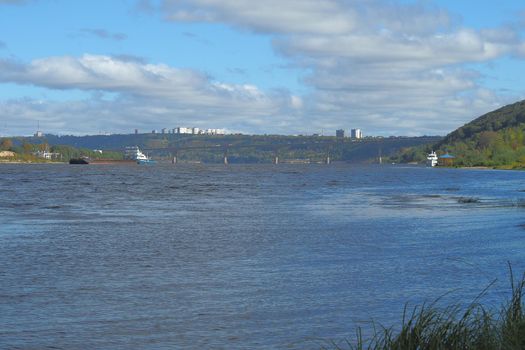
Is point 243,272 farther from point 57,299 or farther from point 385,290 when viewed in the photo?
point 57,299

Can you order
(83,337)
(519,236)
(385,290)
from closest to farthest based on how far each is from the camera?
1. (83,337)
2. (385,290)
3. (519,236)

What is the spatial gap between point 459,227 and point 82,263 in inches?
921

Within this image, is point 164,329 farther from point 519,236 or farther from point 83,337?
point 519,236

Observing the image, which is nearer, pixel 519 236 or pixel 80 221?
pixel 519 236

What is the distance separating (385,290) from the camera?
22531mm

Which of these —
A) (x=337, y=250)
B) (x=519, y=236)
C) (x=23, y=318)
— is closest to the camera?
(x=23, y=318)

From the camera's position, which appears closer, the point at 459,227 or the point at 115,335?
the point at 115,335

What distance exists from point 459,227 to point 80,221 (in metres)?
22.1

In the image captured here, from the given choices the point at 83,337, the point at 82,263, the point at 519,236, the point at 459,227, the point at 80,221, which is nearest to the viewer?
the point at 83,337

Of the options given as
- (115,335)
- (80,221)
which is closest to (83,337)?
(115,335)

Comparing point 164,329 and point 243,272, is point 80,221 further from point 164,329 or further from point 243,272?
point 164,329

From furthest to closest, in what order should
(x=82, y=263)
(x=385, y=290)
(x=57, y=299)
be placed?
(x=82, y=263), (x=385, y=290), (x=57, y=299)

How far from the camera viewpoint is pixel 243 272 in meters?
Result: 26.1

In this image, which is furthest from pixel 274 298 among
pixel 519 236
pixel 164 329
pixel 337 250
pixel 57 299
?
pixel 519 236
